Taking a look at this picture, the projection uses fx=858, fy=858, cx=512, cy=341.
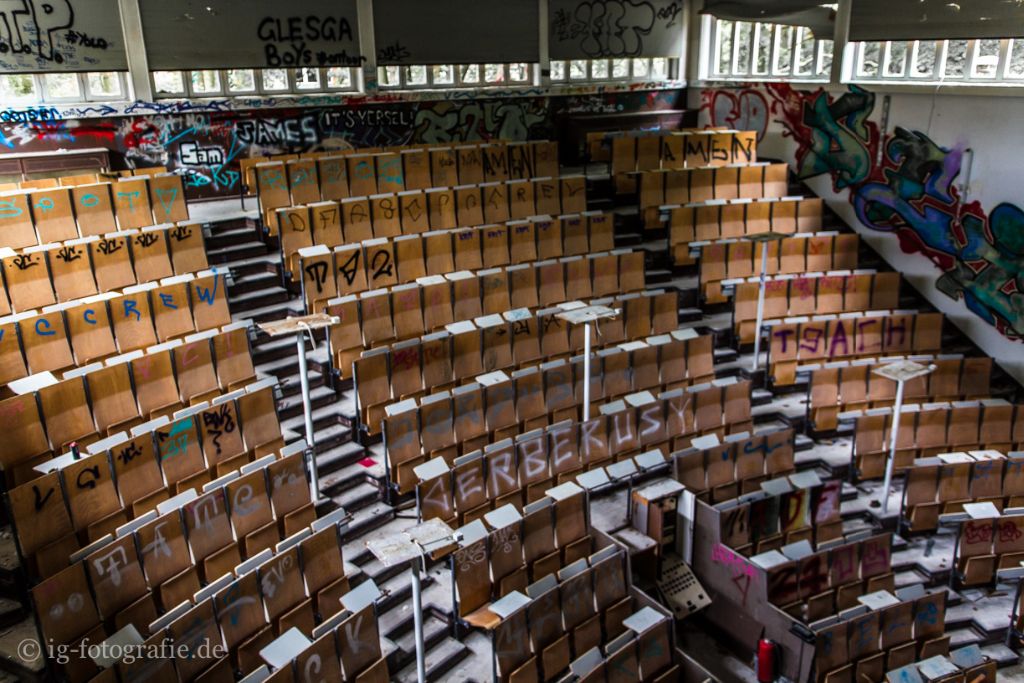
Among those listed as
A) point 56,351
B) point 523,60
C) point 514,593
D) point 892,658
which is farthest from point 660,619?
point 523,60

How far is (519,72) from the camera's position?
24.4 ft

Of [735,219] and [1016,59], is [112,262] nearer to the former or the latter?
[735,219]

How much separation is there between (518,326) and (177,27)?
10.9 feet

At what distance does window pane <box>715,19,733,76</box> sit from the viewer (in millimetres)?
7875

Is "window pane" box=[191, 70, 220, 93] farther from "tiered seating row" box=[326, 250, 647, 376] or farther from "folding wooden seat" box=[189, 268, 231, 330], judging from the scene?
"tiered seating row" box=[326, 250, 647, 376]

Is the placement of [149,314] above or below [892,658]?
above

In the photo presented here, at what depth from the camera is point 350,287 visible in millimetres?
4945

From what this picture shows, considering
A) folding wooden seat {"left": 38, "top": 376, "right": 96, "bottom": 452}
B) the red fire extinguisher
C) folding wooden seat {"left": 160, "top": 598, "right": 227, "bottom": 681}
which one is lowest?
the red fire extinguisher

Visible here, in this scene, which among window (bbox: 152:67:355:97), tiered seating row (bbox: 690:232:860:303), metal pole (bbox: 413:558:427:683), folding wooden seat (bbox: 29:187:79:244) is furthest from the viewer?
window (bbox: 152:67:355:97)

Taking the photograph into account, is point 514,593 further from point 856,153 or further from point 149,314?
point 856,153

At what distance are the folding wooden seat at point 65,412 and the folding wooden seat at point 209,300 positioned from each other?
34.2 inches

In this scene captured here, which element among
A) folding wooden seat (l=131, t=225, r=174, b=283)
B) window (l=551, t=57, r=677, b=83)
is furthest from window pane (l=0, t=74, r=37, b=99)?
window (l=551, t=57, r=677, b=83)

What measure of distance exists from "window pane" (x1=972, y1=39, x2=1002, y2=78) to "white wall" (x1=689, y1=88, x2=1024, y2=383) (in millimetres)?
192

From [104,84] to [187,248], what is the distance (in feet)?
6.66
